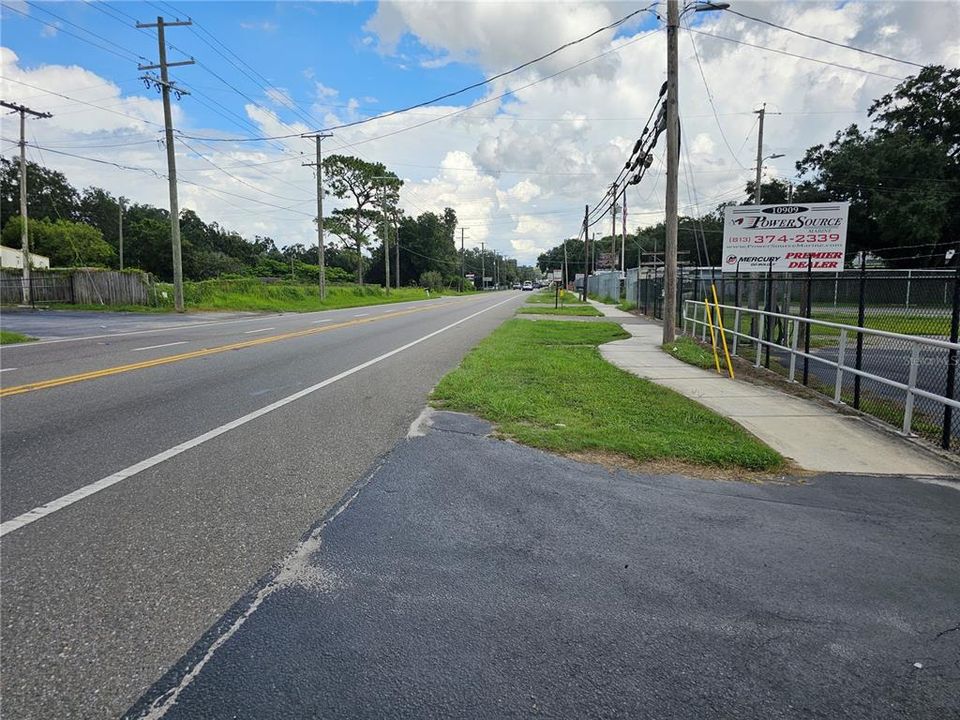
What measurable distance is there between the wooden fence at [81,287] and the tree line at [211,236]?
28.7 m

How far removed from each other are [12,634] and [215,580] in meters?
0.86

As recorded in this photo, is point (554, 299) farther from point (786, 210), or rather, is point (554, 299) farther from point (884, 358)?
point (884, 358)

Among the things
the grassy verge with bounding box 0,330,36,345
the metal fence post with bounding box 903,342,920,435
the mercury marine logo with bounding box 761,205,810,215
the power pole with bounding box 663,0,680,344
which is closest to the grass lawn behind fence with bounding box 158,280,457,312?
the grassy verge with bounding box 0,330,36,345

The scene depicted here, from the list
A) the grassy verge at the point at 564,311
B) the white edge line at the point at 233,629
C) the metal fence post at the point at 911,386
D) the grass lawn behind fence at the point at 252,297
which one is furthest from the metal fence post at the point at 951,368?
the grass lawn behind fence at the point at 252,297

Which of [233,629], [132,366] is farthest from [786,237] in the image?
[233,629]

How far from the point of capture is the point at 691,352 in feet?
44.5

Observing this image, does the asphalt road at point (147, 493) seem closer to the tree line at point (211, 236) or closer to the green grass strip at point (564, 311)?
the green grass strip at point (564, 311)

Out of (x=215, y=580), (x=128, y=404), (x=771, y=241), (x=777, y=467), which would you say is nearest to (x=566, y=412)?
(x=777, y=467)

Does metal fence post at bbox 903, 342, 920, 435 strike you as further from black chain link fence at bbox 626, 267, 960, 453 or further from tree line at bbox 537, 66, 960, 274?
tree line at bbox 537, 66, 960, 274

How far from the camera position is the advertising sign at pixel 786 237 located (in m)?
13.2

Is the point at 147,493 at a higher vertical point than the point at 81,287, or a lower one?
lower

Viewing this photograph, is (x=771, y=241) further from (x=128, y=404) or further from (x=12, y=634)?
(x=12, y=634)

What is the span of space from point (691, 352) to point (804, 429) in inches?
271

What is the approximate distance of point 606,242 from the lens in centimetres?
14725
